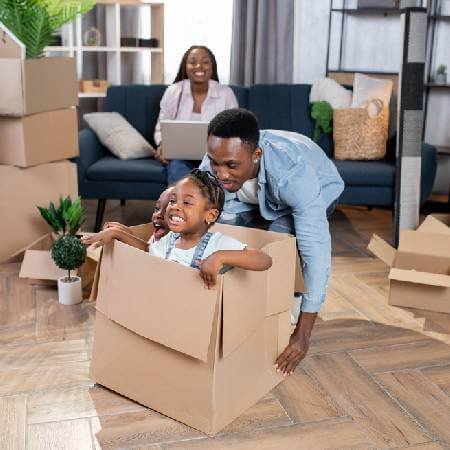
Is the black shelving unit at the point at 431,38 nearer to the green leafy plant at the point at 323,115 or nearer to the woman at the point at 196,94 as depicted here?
the green leafy plant at the point at 323,115

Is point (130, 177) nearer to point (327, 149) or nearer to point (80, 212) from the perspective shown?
point (80, 212)

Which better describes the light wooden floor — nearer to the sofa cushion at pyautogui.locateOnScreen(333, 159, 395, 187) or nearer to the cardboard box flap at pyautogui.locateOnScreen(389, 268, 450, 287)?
the cardboard box flap at pyautogui.locateOnScreen(389, 268, 450, 287)

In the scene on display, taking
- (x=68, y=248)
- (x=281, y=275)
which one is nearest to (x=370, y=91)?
(x=68, y=248)

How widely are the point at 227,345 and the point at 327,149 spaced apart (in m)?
2.38

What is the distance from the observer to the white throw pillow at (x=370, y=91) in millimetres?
3641

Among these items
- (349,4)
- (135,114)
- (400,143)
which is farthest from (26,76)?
(349,4)

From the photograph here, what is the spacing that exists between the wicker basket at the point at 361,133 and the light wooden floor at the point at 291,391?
1145 mm

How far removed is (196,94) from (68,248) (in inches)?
57.5

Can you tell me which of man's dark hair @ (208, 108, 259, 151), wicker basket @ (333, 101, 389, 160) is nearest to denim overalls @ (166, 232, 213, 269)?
man's dark hair @ (208, 108, 259, 151)

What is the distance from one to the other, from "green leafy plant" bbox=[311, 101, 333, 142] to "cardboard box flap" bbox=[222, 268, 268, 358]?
7.13ft

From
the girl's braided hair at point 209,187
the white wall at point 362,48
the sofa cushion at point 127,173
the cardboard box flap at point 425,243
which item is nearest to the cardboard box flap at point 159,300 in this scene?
the girl's braided hair at point 209,187

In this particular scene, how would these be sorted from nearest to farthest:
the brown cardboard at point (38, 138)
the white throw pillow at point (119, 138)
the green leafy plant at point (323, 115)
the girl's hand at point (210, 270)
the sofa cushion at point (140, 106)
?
the girl's hand at point (210, 270) → the brown cardboard at point (38, 138) → the white throw pillow at point (119, 138) → the green leafy plant at point (323, 115) → the sofa cushion at point (140, 106)

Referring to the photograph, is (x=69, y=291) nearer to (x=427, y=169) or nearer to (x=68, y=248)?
(x=68, y=248)

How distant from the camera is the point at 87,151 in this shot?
3436 millimetres
